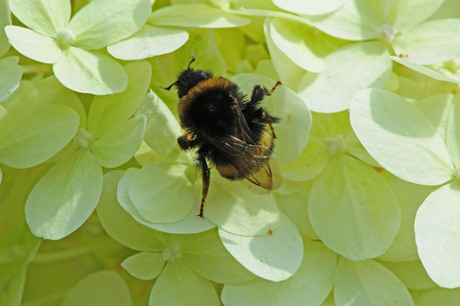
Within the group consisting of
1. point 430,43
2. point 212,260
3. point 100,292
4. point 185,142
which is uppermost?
point 430,43

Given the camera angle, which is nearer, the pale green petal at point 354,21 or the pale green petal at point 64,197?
the pale green petal at point 64,197

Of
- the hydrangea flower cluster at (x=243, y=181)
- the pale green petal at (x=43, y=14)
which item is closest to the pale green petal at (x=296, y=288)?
the hydrangea flower cluster at (x=243, y=181)

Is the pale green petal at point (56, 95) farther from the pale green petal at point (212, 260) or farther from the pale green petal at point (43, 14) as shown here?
the pale green petal at point (212, 260)

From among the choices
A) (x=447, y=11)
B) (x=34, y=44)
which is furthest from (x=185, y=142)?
(x=447, y=11)

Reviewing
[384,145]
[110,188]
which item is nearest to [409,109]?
[384,145]

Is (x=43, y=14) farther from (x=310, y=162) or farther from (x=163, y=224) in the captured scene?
(x=310, y=162)

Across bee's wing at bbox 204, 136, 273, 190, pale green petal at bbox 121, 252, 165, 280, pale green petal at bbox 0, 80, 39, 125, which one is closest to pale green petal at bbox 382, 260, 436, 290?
bee's wing at bbox 204, 136, 273, 190

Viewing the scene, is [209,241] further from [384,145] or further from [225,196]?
[384,145]
